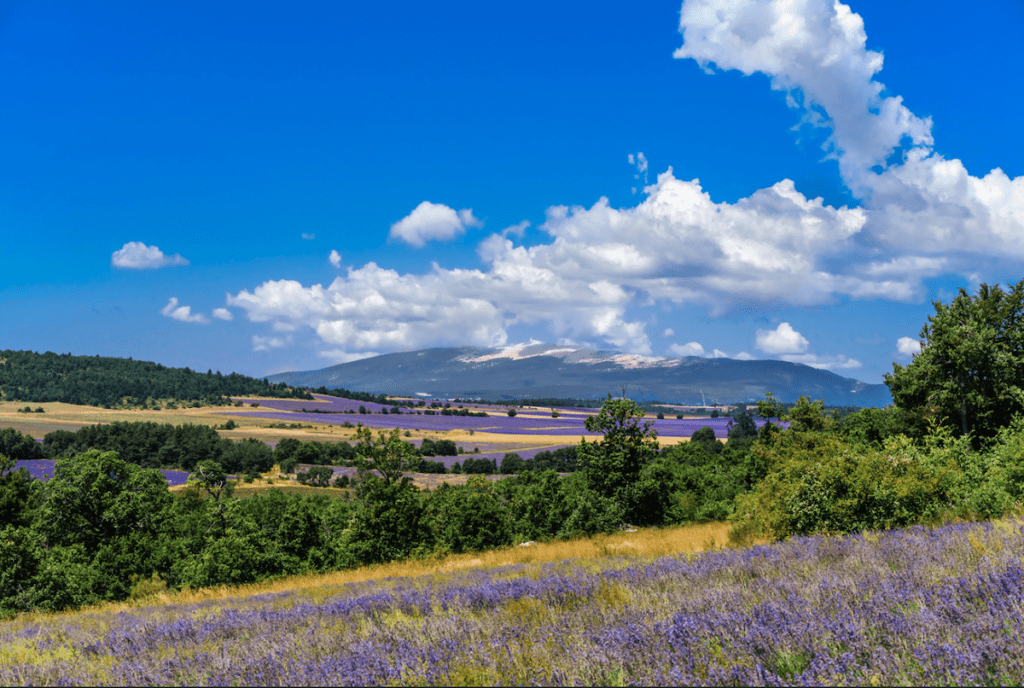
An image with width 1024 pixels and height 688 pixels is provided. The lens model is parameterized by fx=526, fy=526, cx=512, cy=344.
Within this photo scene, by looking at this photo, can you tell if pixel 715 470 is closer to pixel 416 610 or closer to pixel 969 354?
pixel 969 354

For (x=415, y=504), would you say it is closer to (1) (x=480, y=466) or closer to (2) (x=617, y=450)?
(2) (x=617, y=450)

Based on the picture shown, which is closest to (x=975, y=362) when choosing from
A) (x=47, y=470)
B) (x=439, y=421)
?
(x=47, y=470)

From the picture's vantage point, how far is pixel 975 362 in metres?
20.5

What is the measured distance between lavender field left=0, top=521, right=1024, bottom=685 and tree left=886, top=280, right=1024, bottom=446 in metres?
19.5

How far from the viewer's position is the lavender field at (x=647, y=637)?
8.95 ft

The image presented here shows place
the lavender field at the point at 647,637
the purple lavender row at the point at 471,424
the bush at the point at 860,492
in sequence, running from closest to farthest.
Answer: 1. the lavender field at the point at 647,637
2. the bush at the point at 860,492
3. the purple lavender row at the point at 471,424

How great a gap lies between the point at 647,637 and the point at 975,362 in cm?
2439

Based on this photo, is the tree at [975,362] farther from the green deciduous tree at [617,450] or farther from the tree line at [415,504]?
the green deciduous tree at [617,450]

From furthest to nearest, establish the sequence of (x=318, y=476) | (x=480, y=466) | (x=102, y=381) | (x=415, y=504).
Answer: (x=102, y=381) → (x=480, y=466) → (x=318, y=476) → (x=415, y=504)

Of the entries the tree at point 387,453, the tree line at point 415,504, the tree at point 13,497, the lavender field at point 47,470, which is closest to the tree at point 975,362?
the tree line at point 415,504

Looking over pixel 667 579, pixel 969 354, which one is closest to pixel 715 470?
pixel 969 354

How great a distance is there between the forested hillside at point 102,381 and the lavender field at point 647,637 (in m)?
109

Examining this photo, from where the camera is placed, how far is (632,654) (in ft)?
9.90

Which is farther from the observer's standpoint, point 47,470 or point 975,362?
point 47,470
